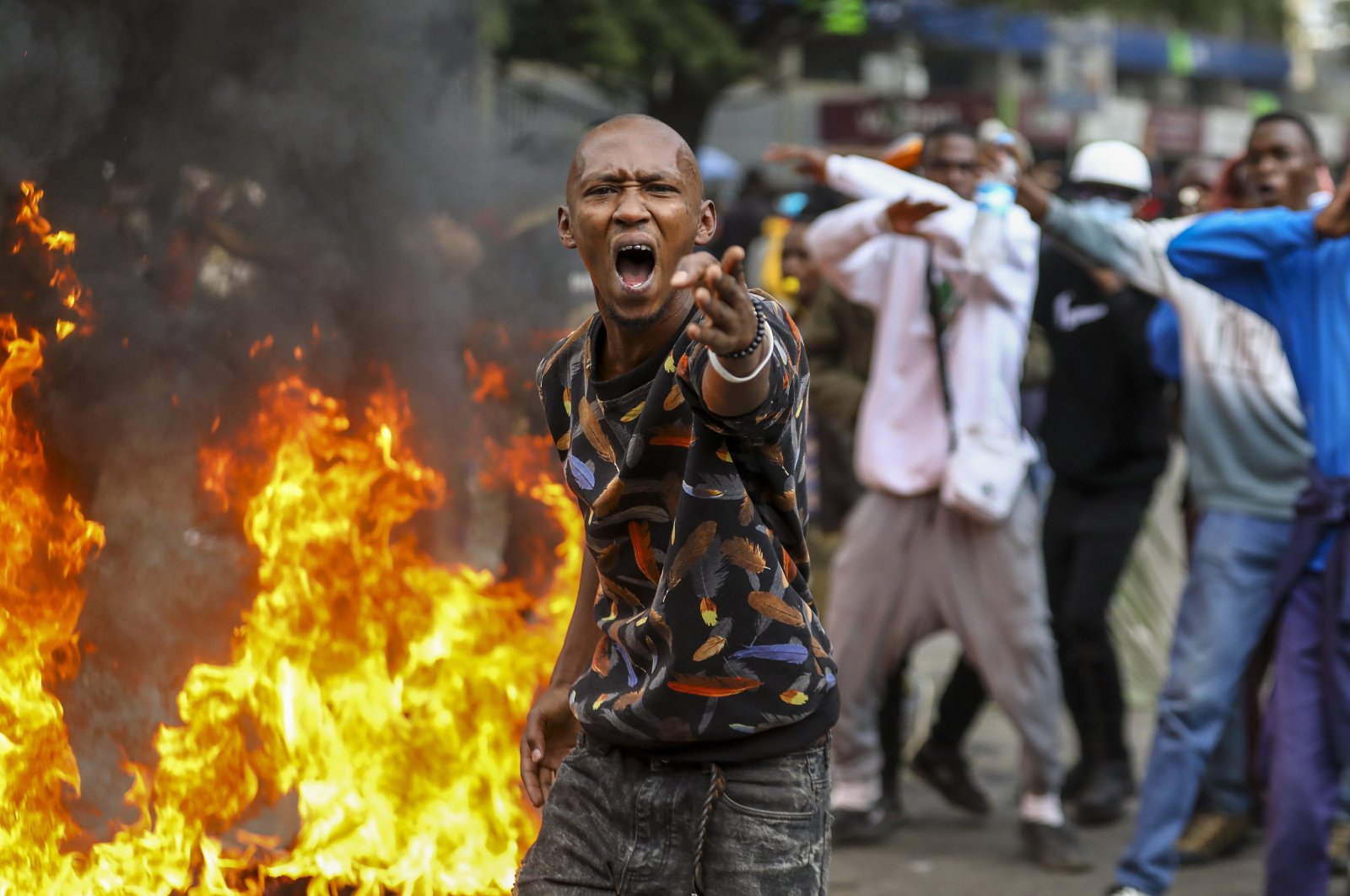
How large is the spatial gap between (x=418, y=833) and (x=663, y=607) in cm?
162

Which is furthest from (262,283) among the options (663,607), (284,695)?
(663,607)

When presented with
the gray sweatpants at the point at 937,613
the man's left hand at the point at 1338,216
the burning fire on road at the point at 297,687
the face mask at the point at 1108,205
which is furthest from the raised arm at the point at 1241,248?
the burning fire on road at the point at 297,687

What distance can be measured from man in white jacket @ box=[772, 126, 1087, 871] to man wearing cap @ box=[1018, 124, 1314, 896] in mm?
521

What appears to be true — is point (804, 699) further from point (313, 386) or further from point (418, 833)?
point (313, 386)

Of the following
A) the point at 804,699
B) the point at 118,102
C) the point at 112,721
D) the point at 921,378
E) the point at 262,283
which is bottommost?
the point at 112,721

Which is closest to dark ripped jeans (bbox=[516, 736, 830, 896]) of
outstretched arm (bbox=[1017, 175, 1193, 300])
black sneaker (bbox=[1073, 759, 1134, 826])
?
outstretched arm (bbox=[1017, 175, 1193, 300])

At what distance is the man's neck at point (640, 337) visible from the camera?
2.57 meters

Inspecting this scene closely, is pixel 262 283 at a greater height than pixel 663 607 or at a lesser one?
greater

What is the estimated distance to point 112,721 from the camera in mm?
4008

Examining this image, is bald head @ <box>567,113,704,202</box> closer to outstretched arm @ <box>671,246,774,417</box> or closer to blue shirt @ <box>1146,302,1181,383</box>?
outstretched arm @ <box>671,246,774,417</box>

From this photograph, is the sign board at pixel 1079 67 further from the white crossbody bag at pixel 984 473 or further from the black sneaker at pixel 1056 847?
the black sneaker at pixel 1056 847

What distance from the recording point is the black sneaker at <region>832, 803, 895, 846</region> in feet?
18.3

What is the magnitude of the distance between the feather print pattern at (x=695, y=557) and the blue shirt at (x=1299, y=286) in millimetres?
2128

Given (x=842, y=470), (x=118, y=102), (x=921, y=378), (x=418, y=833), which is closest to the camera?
(x=418, y=833)
